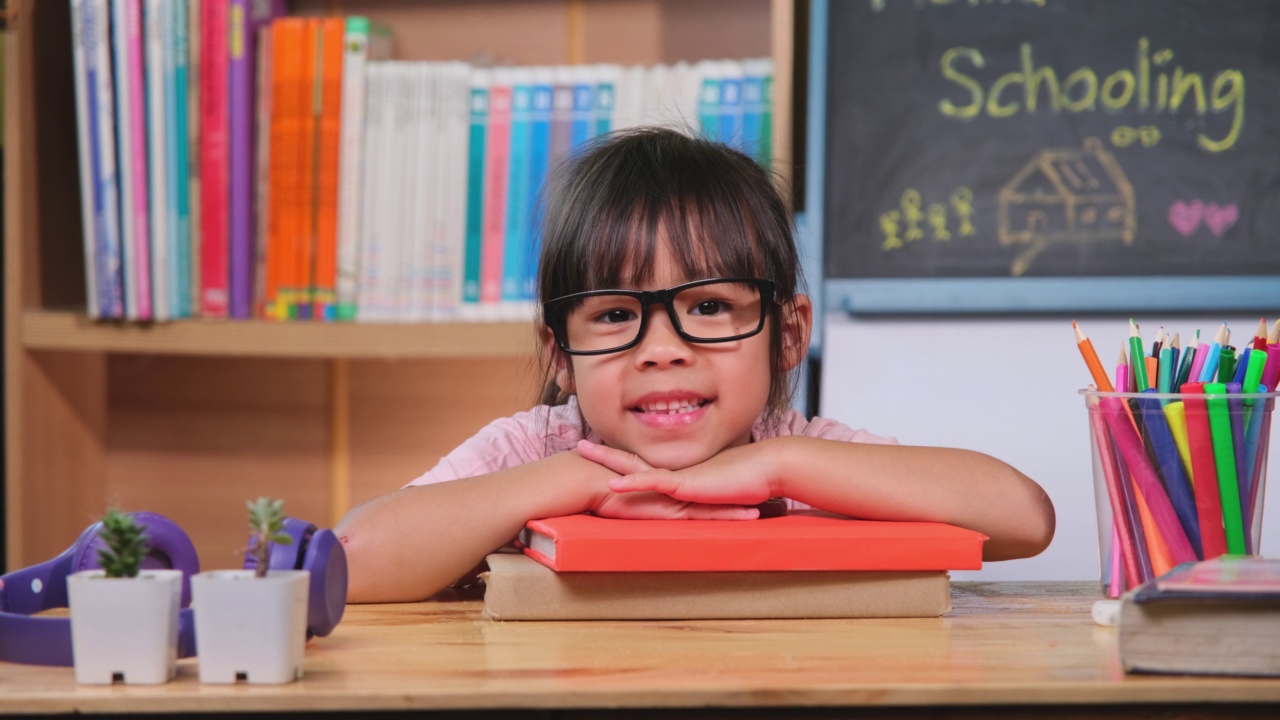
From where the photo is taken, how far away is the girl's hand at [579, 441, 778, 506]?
886mm

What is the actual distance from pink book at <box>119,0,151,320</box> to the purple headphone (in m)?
1.03

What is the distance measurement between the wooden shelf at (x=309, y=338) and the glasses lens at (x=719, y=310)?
666 mm

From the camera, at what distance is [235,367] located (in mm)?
2025

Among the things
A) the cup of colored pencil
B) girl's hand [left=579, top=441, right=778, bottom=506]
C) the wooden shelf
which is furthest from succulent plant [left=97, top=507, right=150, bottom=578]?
the wooden shelf

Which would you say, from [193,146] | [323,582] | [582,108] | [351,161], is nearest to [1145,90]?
[582,108]

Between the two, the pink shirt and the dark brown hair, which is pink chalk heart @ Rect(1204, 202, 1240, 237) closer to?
the pink shirt

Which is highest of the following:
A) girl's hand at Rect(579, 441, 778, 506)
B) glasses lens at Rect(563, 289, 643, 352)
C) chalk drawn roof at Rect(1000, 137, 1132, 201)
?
chalk drawn roof at Rect(1000, 137, 1132, 201)

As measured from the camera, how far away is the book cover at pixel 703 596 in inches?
30.7

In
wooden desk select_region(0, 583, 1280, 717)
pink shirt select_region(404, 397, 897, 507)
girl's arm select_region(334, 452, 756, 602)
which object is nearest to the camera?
wooden desk select_region(0, 583, 1280, 717)

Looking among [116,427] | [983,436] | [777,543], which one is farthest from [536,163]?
[777,543]

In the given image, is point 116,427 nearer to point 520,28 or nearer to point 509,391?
point 509,391

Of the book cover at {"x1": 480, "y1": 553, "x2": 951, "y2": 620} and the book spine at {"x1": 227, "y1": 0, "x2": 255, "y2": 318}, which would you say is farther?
the book spine at {"x1": 227, "y1": 0, "x2": 255, "y2": 318}

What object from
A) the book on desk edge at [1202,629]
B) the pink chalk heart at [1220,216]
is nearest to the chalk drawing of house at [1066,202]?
the pink chalk heart at [1220,216]

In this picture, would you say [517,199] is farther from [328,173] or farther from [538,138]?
[328,173]
